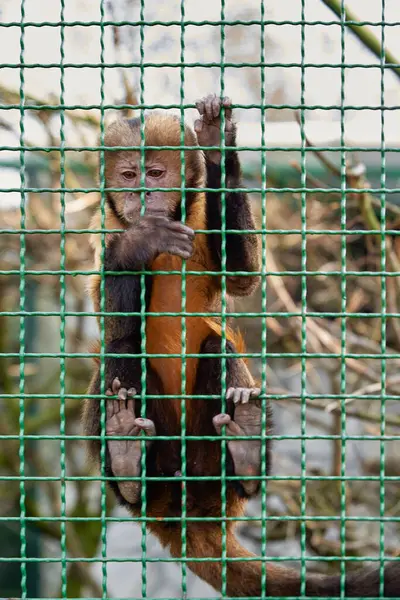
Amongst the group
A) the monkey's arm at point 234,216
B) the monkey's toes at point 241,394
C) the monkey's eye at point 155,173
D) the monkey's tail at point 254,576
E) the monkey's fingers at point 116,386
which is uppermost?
the monkey's eye at point 155,173

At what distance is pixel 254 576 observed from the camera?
2967 millimetres

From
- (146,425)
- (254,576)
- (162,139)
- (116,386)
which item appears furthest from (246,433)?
(162,139)

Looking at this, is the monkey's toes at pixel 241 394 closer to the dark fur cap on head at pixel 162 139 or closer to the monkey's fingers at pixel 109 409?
the monkey's fingers at pixel 109 409

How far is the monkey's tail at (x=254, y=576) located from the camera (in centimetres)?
258

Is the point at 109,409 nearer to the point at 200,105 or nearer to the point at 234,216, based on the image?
the point at 234,216

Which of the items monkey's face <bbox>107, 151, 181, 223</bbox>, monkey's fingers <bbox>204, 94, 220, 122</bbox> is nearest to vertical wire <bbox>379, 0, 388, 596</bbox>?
monkey's fingers <bbox>204, 94, 220, 122</bbox>

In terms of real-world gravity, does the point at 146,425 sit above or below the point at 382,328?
below

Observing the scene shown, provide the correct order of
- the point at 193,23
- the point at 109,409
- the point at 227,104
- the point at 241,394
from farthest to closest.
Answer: the point at 109,409, the point at 241,394, the point at 227,104, the point at 193,23

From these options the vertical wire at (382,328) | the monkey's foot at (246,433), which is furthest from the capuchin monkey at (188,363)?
the vertical wire at (382,328)

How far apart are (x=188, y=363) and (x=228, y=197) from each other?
28.0 inches

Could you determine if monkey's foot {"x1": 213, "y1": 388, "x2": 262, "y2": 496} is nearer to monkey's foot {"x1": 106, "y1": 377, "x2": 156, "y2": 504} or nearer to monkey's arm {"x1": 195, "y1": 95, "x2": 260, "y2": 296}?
monkey's foot {"x1": 106, "y1": 377, "x2": 156, "y2": 504}

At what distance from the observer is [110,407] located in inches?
111

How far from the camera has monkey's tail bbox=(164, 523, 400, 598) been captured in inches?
102

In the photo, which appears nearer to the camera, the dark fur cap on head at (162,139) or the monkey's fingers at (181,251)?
the monkey's fingers at (181,251)
